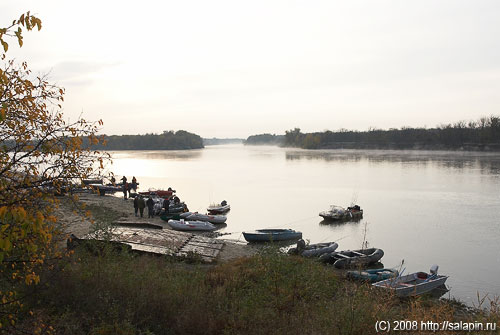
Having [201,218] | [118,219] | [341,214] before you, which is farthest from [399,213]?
[118,219]

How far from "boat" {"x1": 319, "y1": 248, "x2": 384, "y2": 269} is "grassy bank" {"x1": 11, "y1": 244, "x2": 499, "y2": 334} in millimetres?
8326

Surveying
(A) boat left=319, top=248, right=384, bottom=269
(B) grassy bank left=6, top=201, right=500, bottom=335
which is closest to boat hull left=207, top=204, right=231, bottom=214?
(A) boat left=319, top=248, right=384, bottom=269

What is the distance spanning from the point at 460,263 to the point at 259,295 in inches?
579

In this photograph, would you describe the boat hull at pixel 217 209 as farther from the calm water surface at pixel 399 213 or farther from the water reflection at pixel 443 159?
the water reflection at pixel 443 159

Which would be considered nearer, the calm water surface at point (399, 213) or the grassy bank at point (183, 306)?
the grassy bank at point (183, 306)

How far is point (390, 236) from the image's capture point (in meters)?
25.4

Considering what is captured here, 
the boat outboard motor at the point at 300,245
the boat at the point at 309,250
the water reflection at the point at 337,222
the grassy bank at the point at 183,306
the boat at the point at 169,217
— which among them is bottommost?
the water reflection at the point at 337,222

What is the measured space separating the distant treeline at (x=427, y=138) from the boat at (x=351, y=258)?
4783 inches

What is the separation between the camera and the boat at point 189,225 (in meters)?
24.8

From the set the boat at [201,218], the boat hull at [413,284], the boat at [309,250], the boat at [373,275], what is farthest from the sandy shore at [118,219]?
the boat hull at [413,284]

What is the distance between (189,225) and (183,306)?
55.6ft

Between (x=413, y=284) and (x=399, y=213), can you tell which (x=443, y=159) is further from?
(x=413, y=284)

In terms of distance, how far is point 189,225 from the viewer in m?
25.2

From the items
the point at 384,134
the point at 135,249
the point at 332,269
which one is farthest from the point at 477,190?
the point at 384,134
